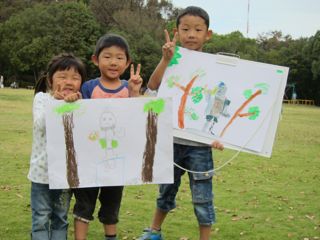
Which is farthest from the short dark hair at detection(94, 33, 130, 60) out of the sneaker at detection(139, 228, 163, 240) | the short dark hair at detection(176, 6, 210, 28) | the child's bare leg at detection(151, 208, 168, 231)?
the sneaker at detection(139, 228, 163, 240)

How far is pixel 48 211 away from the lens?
375 centimetres

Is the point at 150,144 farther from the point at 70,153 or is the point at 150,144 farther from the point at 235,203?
the point at 235,203

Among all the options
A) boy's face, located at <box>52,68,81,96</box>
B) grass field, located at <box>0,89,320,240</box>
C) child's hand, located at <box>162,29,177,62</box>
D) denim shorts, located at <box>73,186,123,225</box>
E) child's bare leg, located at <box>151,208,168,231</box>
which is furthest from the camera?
grass field, located at <box>0,89,320,240</box>

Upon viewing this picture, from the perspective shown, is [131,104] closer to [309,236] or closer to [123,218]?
[123,218]

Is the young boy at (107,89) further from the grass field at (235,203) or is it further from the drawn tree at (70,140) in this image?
the grass field at (235,203)

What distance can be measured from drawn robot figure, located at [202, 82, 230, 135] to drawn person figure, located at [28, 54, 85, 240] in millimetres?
1174

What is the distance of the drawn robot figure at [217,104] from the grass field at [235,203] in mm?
1455

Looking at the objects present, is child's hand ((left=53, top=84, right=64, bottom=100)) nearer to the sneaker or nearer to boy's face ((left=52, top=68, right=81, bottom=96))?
boy's face ((left=52, top=68, right=81, bottom=96))

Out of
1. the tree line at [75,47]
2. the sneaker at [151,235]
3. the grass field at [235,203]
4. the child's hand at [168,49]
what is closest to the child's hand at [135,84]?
the child's hand at [168,49]

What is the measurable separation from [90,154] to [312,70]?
6185 centimetres

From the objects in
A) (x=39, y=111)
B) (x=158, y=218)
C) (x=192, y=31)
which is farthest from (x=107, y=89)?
(x=158, y=218)

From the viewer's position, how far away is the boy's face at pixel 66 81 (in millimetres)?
3778

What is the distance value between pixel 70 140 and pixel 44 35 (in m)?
64.6

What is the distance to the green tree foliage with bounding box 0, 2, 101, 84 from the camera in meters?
62.7
